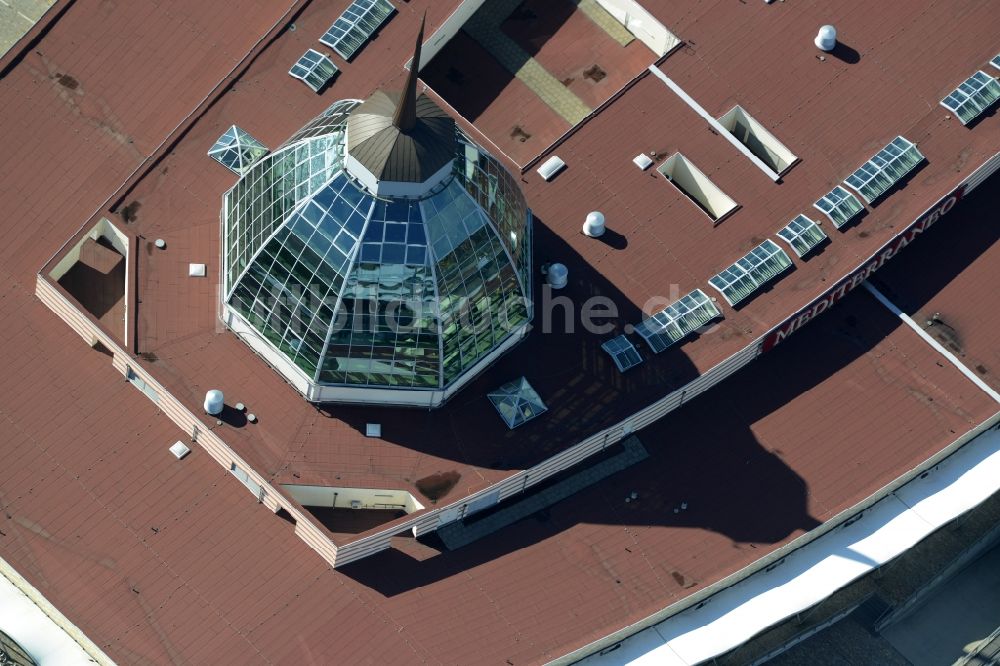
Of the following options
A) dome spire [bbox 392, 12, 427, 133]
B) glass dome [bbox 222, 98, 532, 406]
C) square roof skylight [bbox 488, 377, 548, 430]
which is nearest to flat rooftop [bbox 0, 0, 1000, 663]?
square roof skylight [bbox 488, 377, 548, 430]

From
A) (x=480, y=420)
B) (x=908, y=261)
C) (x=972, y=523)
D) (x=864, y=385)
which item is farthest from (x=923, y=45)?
(x=480, y=420)

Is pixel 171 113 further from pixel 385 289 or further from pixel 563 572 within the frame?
pixel 563 572

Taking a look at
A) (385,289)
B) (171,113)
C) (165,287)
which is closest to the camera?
(385,289)

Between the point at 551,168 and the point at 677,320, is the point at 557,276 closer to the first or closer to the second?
the point at 677,320

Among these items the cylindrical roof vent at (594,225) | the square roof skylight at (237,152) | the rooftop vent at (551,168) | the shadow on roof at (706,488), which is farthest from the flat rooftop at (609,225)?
the shadow on roof at (706,488)

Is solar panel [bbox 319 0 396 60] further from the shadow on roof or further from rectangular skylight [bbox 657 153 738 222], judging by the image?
the shadow on roof

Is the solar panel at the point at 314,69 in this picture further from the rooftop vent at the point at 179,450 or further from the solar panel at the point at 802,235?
the solar panel at the point at 802,235
